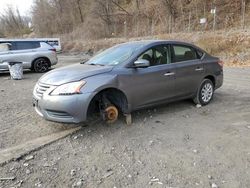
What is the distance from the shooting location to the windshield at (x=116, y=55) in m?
6.16

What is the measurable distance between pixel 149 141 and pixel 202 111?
221cm

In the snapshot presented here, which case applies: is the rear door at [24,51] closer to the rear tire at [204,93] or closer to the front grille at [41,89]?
the front grille at [41,89]

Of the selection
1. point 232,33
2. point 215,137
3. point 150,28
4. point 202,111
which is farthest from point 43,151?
point 150,28

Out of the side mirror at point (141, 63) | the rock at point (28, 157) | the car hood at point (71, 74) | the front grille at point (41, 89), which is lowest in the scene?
the rock at point (28, 157)

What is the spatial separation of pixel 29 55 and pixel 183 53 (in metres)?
9.69

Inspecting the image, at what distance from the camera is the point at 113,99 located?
595cm

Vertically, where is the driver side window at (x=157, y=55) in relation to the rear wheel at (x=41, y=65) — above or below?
above

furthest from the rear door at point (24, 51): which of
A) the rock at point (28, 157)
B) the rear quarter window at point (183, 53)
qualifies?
the rock at point (28, 157)

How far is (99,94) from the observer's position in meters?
5.63

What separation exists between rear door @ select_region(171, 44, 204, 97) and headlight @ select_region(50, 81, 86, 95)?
2336 millimetres

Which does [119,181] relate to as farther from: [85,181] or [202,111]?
[202,111]

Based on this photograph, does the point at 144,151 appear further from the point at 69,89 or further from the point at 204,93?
the point at 204,93

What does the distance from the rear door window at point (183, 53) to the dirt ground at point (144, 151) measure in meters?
1.11

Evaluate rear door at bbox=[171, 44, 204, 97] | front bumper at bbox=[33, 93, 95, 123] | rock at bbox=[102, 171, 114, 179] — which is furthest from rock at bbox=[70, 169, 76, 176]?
rear door at bbox=[171, 44, 204, 97]
